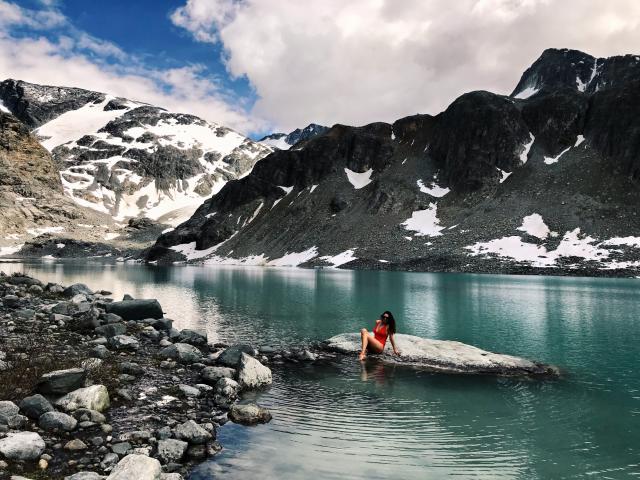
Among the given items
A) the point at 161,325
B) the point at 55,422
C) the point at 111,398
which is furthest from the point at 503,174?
the point at 55,422

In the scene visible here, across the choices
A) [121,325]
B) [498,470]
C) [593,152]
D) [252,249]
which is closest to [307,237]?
[252,249]

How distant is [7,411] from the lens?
37.4ft

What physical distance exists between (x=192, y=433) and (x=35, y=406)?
4139 millimetres

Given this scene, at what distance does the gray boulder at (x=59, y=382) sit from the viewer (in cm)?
1330

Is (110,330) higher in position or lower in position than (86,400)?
higher

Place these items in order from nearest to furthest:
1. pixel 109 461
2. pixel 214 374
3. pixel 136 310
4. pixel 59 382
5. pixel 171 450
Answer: pixel 109 461, pixel 171 450, pixel 59 382, pixel 214 374, pixel 136 310

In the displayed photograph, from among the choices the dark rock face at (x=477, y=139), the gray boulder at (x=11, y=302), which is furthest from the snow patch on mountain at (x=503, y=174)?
the gray boulder at (x=11, y=302)

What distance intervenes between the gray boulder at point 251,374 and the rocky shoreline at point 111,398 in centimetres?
4

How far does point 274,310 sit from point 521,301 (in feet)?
92.2

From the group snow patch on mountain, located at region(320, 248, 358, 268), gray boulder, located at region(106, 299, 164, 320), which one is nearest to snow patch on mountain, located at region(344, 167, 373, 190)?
snow patch on mountain, located at region(320, 248, 358, 268)

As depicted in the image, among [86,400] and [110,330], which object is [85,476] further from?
[110,330]

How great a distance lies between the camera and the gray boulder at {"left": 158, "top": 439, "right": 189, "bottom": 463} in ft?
36.6

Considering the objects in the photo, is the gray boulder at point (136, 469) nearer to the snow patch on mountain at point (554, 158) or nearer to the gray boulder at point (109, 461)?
the gray boulder at point (109, 461)

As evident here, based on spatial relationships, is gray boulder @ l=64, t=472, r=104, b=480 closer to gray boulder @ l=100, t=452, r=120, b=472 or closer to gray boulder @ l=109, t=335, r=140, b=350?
gray boulder @ l=100, t=452, r=120, b=472
